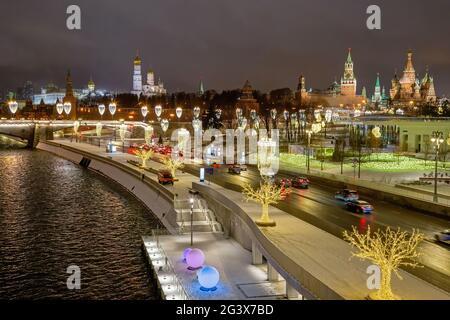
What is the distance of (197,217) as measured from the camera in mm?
24906

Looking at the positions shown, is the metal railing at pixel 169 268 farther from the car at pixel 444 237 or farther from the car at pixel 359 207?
the car at pixel 444 237

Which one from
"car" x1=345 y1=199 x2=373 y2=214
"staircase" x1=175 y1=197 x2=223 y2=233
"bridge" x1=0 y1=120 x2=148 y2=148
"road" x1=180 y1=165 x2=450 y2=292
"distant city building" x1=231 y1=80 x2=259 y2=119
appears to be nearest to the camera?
"road" x1=180 y1=165 x2=450 y2=292

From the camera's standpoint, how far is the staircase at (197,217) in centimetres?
2369

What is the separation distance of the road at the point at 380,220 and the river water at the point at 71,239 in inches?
270

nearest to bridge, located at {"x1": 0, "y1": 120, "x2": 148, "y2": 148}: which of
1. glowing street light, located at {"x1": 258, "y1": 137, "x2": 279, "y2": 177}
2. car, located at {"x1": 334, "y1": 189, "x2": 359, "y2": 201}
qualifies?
glowing street light, located at {"x1": 258, "y1": 137, "x2": 279, "y2": 177}

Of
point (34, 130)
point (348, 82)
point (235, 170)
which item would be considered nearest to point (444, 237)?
point (235, 170)

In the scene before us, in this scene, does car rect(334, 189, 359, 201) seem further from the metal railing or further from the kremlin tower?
the kremlin tower

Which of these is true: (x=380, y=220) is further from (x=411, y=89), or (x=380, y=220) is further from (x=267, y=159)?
(x=411, y=89)

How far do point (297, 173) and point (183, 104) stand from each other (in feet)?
300

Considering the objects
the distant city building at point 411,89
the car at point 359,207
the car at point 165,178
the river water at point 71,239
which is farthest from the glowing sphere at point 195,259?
the distant city building at point 411,89

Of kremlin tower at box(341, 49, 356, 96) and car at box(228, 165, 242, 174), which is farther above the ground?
kremlin tower at box(341, 49, 356, 96)

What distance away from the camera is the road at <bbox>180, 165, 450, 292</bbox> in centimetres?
1447

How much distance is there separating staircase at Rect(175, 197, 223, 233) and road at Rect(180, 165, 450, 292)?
3.15m

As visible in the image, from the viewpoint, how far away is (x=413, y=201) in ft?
77.2
